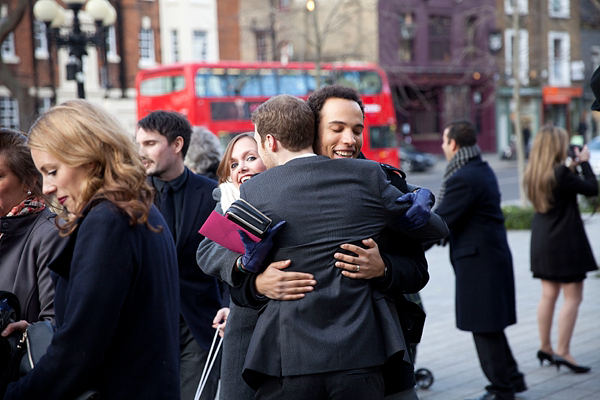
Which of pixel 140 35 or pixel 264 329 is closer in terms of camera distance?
pixel 264 329

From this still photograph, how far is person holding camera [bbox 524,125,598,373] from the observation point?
6.29m

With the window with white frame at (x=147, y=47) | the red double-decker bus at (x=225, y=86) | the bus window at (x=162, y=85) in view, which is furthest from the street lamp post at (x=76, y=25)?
the window with white frame at (x=147, y=47)

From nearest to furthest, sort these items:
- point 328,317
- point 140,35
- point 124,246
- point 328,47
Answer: point 124,246 → point 328,317 → point 140,35 → point 328,47

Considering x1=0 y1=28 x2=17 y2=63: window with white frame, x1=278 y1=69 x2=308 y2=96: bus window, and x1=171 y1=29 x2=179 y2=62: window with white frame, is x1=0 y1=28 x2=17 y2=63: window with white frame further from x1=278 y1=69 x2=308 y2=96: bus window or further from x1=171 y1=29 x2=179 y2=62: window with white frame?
x1=278 y1=69 x2=308 y2=96: bus window

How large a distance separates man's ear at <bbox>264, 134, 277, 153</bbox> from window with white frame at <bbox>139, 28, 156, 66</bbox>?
35297 millimetres

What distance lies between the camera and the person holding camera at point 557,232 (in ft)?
20.6

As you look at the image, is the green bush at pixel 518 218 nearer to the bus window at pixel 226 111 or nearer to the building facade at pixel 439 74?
the bus window at pixel 226 111

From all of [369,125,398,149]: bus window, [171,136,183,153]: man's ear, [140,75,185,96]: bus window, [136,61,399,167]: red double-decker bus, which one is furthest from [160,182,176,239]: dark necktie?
[369,125,398,149]: bus window

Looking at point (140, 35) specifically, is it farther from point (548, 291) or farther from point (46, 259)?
point (46, 259)

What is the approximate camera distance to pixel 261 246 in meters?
2.66

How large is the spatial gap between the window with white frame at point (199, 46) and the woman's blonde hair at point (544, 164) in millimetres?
32921

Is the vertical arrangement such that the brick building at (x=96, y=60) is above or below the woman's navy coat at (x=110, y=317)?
above

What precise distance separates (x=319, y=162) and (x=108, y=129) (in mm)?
785

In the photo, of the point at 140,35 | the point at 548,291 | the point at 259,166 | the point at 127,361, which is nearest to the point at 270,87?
the point at 140,35
